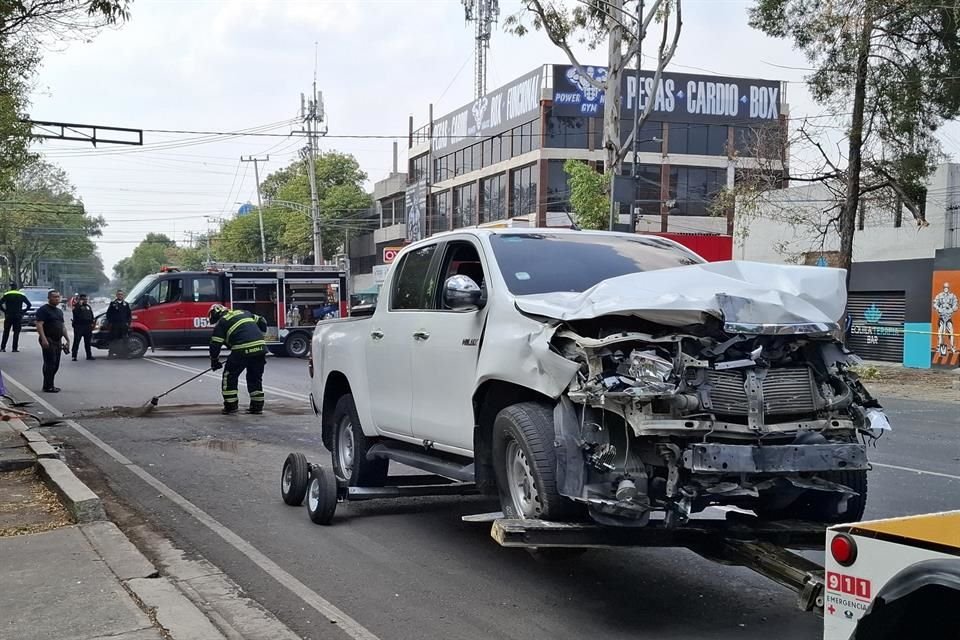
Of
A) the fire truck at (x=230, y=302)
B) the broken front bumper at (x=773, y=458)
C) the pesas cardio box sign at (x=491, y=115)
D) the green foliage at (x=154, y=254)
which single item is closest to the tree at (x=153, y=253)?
the green foliage at (x=154, y=254)

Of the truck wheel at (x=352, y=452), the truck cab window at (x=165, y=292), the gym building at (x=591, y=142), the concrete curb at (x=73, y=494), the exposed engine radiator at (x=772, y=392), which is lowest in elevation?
the concrete curb at (x=73, y=494)

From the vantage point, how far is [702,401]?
4.51 m

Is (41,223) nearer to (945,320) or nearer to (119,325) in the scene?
(119,325)

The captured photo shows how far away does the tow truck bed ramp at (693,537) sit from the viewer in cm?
471

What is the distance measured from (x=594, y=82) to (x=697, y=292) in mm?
19859

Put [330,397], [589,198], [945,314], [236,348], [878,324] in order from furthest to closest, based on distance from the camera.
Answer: [589,198], [878,324], [945,314], [236,348], [330,397]

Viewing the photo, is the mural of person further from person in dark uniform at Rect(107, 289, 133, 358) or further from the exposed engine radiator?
the exposed engine radiator

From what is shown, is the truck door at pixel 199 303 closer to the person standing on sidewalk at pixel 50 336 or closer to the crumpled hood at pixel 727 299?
the person standing on sidewalk at pixel 50 336

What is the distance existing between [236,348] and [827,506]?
10.6 meters

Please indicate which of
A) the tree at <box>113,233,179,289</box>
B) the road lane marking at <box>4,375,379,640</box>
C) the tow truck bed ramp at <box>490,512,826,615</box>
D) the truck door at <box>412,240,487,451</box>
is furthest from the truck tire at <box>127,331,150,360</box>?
the tree at <box>113,233,179,289</box>

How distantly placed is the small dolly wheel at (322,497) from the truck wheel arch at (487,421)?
1966 mm

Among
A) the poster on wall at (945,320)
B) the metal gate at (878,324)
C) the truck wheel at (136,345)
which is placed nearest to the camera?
the poster on wall at (945,320)

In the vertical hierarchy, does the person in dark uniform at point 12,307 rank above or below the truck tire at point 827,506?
above

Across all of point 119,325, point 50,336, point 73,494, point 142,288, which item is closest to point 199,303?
point 142,288
